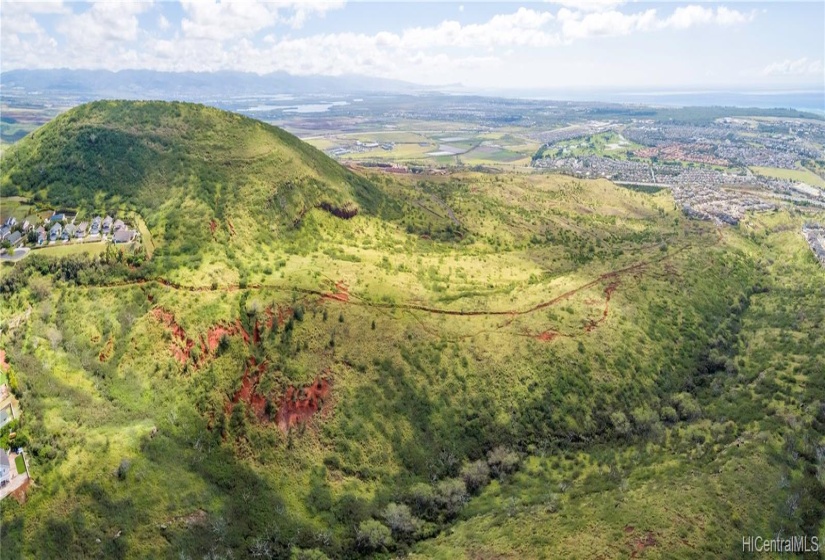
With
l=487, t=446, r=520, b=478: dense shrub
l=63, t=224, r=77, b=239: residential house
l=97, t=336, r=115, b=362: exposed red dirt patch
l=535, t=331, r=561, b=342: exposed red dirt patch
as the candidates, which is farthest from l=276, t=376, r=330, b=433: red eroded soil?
l=63, t=224, r=77, b=239: residential house

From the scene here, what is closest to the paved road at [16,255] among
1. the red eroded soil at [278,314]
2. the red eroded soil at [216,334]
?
the red eroded soil at [216,334]

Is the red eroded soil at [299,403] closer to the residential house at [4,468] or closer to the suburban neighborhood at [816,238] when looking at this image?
the residential house at [4,468]

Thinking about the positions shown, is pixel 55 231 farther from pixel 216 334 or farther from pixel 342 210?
pixel 342 210

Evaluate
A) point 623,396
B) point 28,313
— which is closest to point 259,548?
point 28,313

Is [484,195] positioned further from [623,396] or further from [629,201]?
[623,396]

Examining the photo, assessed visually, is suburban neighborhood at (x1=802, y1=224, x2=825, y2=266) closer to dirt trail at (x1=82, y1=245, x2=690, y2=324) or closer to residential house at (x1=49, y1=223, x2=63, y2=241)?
dirt trail at (x1=82, y1=245, x2=690, y2=324)

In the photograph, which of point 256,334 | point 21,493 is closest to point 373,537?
point 256,334
